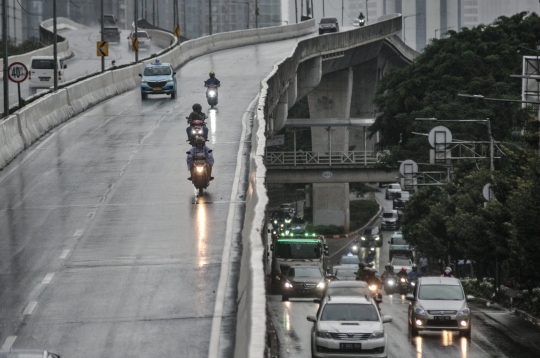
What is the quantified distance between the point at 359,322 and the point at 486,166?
3212 cm

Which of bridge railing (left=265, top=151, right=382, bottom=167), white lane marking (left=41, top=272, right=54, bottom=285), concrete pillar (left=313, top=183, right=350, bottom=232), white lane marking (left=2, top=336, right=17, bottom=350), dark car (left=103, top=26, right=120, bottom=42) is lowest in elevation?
concrete pillar (left=313, top=183, right=350, bottom=232)

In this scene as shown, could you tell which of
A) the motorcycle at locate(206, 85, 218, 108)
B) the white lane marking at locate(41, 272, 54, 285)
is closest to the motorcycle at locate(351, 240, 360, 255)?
the motorcycle at locate(206, 85, 218, 108)

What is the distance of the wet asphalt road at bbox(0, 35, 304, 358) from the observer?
16391 mm

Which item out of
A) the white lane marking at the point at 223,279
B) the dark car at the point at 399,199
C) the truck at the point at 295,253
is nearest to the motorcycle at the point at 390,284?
the truck at the point at 295,253

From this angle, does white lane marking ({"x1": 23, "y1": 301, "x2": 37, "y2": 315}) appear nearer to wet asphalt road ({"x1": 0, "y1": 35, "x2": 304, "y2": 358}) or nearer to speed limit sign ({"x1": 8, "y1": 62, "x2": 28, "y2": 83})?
wet asphalt road ({"x1": 0, "y1": 35, "x2": 304, "y2": 358})

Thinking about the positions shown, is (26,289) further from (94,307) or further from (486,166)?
(486,166)

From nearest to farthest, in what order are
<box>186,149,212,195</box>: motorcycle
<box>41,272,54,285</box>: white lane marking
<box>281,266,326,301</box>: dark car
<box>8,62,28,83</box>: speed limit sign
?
<box>41,272,54,285</box>: white lane marking < <box>186,149,212,195</box>: motorcycle < <box>8,62,28,83</box>: speed limit sign < <box>281,266,326,301</box>: dark car

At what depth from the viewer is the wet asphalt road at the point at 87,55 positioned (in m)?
69.0

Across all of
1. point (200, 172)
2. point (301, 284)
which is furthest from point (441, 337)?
point (301, 284)

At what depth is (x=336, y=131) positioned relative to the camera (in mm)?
94250

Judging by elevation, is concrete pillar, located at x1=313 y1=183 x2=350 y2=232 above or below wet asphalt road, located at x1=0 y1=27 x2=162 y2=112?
below

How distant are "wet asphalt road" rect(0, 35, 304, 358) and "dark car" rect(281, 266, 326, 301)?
15.0 feet

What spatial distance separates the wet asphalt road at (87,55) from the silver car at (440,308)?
95.4 ft

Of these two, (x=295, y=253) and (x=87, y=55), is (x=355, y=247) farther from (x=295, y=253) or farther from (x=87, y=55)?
(x=295, y=253)
